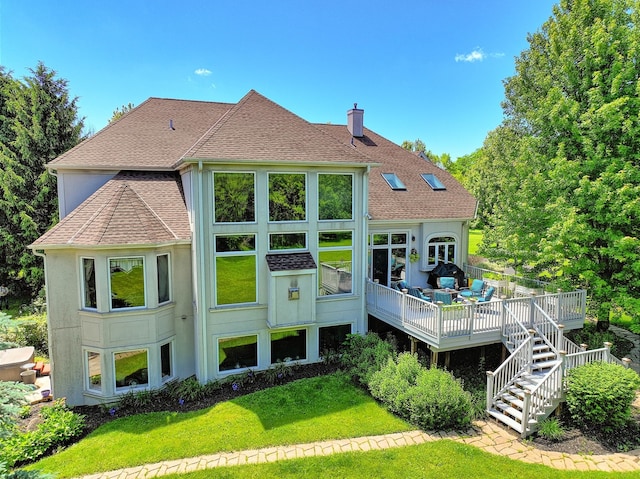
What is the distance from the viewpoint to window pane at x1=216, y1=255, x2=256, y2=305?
463 inches

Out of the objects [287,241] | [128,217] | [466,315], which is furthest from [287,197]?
[466,315]

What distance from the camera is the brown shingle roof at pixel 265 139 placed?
37.2ft

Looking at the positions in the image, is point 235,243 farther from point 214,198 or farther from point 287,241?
point 287,241

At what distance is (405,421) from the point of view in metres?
9.52

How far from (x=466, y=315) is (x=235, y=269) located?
7508mm

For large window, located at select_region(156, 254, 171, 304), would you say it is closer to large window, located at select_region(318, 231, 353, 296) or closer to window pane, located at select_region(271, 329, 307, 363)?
window pane, located at select_region(271, 329, 307, 363)

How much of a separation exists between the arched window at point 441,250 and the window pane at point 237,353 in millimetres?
8425

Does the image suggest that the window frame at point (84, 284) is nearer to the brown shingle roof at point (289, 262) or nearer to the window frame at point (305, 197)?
the brown shingle roof at point (289, 262)

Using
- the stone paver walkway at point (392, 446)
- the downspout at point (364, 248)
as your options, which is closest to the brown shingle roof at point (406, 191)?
the downspout at point (364, 248)

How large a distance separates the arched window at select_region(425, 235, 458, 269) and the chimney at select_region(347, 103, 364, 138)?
23.5 feet

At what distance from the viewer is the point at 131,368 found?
442 inches

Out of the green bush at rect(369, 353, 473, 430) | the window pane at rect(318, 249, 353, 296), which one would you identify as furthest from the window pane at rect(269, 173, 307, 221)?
the green bush at rect(369, 353, 473, 430)

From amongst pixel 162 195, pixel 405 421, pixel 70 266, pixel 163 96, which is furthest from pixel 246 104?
pixel 405 421

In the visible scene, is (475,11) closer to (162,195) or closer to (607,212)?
(607,212)
